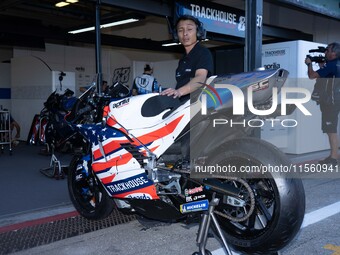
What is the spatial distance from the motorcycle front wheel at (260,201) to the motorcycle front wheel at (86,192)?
154cm

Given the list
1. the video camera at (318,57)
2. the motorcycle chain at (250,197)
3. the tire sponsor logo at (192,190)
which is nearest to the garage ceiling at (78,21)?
the video camera at (318,57)

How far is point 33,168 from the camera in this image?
25.8ft

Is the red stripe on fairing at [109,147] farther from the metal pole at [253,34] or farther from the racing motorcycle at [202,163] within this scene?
the metal pole at [253,34]

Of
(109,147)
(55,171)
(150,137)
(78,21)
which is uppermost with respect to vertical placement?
(78,21)

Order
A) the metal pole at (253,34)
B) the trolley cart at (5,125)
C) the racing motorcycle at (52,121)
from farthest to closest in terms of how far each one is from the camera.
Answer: the trolley cart at (5,125) → the metal pole at (253,34) → the racing motorcycle at (52,121)

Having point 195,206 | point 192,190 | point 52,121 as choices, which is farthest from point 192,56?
point 52,121

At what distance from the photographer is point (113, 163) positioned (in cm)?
360

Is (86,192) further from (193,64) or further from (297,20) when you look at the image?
(297,20)

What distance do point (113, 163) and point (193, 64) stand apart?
4.11 ft

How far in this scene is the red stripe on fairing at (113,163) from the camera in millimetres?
3484

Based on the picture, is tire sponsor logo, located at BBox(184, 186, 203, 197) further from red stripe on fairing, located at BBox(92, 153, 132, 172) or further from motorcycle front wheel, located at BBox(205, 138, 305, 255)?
red stripe on fairing, located at BBox(92, 153, 132, 172)

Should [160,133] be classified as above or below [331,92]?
below

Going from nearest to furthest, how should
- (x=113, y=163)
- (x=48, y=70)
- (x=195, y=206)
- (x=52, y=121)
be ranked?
1. (x=195, y=206)
2. (x=113, y=163)
3. (x=52, y=121)
4. (x=48, y=70)

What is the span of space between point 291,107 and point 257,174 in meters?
0.65
